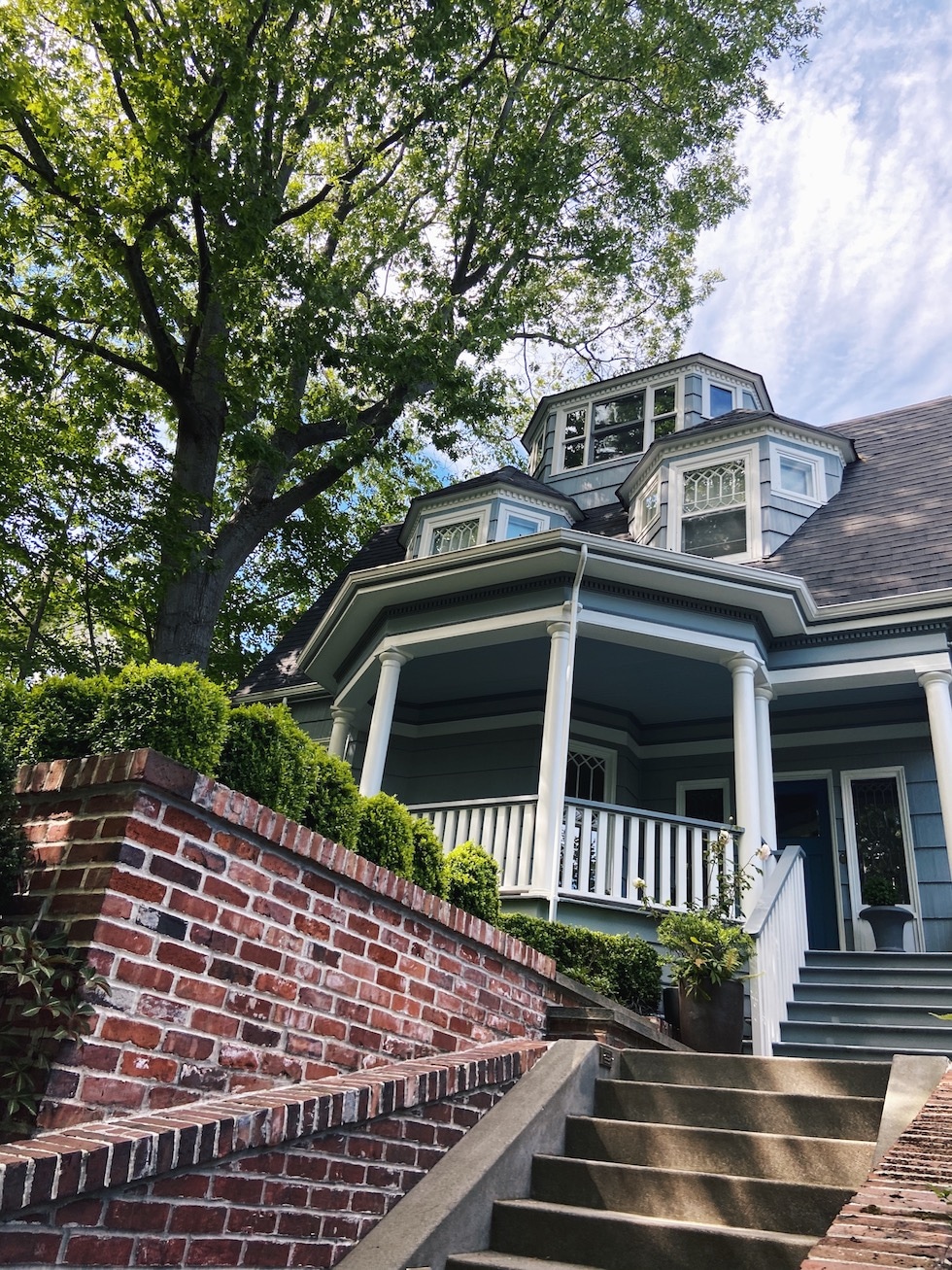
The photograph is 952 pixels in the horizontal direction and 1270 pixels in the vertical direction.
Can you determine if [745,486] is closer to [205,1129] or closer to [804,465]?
[804,465]

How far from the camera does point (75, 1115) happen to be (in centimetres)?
225

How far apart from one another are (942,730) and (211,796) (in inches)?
284

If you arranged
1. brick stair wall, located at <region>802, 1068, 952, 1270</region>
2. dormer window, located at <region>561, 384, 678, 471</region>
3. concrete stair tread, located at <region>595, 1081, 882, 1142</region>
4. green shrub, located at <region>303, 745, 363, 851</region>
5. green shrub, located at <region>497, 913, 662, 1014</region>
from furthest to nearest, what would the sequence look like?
1. dormer window, located at <region>561, 384, 678, 471</region>
2. green shrub, located at <region>497, 913, 662, 1014</region>
3. green shrub, located at <region>303, 745, 363, 851</region>
4. concrete stair tread, located at <region>595, 1081, 882, 1142</region>
5. brick stair wall, located at <region>802, 1068, 952, 1270</region>

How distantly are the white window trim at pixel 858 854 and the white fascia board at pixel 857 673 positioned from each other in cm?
123

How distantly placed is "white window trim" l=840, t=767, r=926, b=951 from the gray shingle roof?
76.4 inches

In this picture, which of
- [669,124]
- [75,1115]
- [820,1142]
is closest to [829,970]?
[820,1142]

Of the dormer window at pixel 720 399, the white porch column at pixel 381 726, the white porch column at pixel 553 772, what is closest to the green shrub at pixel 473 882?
the white porch column at pixel 553 772

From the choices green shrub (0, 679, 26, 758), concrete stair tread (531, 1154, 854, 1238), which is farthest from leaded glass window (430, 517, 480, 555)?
concrete stair tread (531, 1154, 854, 1238)

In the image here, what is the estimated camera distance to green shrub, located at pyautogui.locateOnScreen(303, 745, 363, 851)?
368 centimetres

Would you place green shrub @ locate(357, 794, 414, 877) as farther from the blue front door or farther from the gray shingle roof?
the gray shingle roof

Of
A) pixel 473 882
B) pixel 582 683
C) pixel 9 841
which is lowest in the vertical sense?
pixel 9 841

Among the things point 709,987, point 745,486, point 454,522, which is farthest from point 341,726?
point 709,987

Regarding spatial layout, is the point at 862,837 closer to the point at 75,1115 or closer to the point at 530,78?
the point at 75,1115

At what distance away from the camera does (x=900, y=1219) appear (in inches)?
73.4
